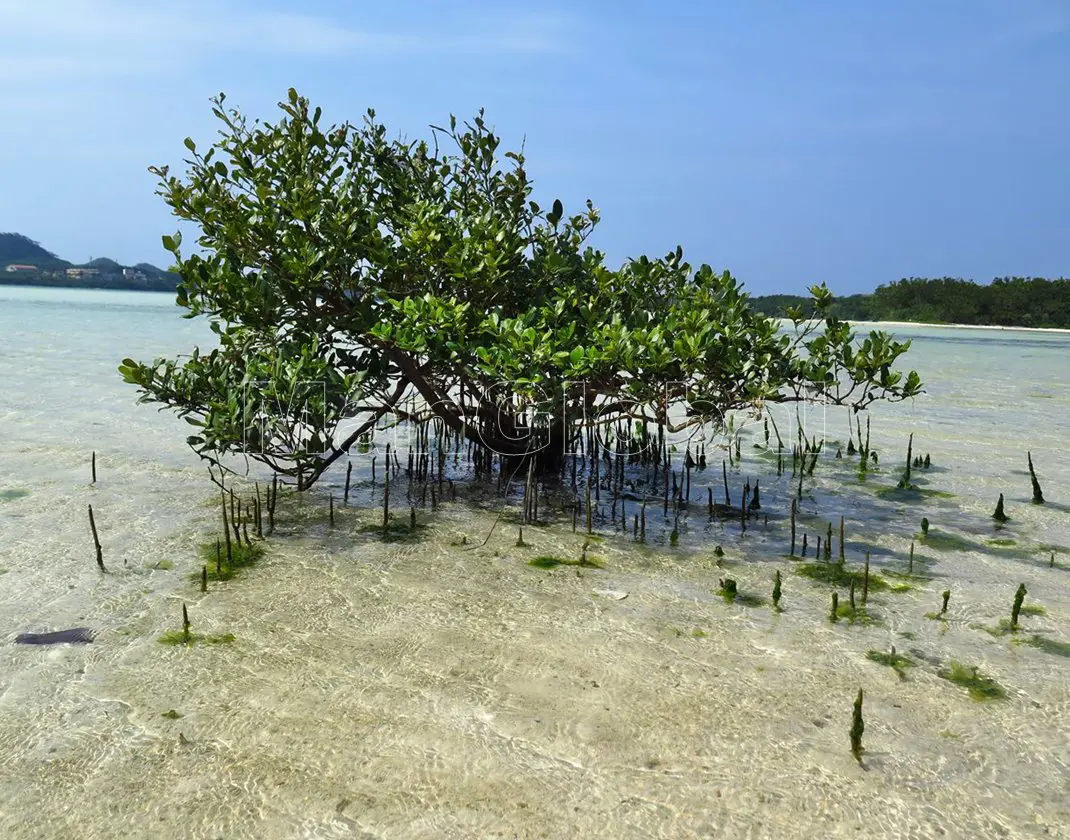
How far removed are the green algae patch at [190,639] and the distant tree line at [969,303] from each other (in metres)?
49.9

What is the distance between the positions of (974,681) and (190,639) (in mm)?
3490

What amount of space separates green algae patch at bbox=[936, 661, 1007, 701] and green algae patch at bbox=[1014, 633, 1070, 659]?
0.49 metres

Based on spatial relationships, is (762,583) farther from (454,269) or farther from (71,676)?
(71,676)

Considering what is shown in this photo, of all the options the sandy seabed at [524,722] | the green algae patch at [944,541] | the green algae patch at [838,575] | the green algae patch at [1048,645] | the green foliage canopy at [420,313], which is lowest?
the sandy seabed at [524,722]

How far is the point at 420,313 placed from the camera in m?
5.82

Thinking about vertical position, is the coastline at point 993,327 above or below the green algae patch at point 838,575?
above

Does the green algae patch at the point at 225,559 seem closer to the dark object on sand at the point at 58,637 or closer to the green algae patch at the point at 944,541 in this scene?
the dark object on sand at the point at 58,637

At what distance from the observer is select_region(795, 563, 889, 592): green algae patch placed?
187 inches

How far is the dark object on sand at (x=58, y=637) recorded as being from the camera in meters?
3.81

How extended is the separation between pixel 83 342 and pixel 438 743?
2308cm

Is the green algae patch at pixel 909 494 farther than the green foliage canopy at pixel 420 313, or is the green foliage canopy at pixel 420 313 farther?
the green algae patch at pixel 909 494

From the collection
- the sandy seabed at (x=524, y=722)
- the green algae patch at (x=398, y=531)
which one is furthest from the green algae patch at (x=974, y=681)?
the green algae patch at (x=398, y=531)

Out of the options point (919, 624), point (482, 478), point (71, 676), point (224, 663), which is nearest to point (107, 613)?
point (71, 676)

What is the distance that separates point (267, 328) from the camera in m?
6.09
